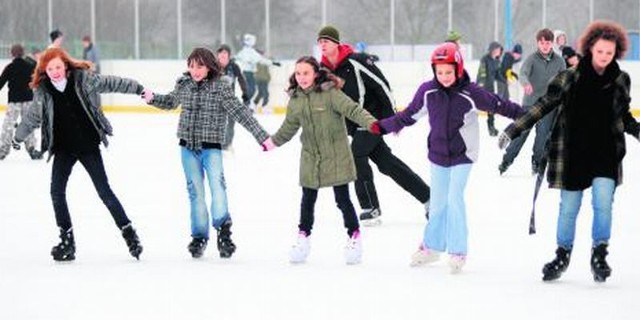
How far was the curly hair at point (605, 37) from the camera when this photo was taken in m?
6.90

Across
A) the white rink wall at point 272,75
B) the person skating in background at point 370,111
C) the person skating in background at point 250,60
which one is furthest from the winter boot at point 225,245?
the white rink wall at point 272,75

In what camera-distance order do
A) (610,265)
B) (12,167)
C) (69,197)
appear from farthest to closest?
(12,167) → (69,197) → (610,265)

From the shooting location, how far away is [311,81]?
7.89 metres

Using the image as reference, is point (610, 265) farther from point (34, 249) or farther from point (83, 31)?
point (83, 31)

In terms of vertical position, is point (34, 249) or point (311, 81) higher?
point (311, 81)

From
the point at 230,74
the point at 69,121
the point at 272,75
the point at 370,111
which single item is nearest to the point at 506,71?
the point at 230,74

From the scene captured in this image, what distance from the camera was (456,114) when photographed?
24.4 feet

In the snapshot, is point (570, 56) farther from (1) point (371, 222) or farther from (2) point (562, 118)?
(2) point (562, 118)

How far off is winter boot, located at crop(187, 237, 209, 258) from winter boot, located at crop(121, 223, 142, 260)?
29 cm

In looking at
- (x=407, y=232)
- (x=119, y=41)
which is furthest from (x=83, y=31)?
(x=407, y=232)

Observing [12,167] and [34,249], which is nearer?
[34,249]

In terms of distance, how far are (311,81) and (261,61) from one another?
833 inches

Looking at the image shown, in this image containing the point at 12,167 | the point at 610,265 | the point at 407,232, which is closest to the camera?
the point at 610,265

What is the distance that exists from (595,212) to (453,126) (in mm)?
880
